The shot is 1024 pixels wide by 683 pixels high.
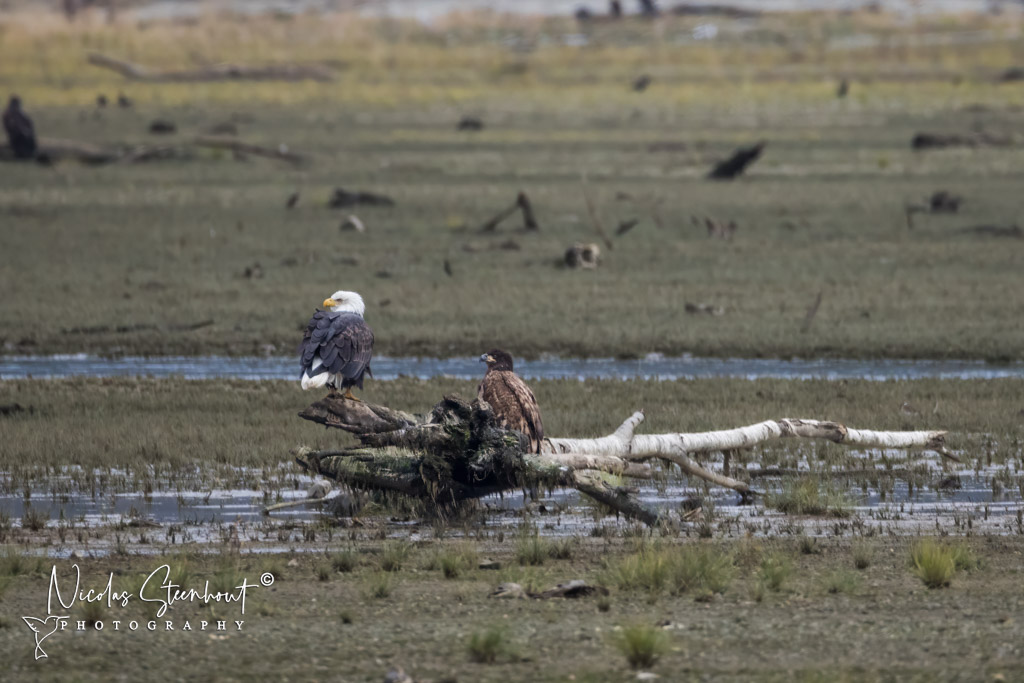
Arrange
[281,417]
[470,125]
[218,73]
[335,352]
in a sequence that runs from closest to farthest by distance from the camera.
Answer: [335,352], [281,417], [470,125], [218,73]

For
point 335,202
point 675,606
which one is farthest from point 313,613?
point 335,202

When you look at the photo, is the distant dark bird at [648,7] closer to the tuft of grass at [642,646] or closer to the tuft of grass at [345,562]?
the tuft of grass at [345,562]

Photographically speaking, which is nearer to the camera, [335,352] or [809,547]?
[809,547]

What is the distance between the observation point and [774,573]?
10328 millimetres

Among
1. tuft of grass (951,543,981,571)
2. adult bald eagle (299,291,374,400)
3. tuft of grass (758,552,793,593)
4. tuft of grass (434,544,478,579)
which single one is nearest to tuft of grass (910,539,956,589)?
tuft of grass (951,543,981,571)

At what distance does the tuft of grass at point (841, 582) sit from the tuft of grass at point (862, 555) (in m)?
0.37

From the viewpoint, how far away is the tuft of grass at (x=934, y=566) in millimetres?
10312

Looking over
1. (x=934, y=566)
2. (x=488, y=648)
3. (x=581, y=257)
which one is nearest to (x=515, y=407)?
(x=934, y=566)

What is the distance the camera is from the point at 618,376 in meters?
20.0

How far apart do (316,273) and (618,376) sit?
405 inches

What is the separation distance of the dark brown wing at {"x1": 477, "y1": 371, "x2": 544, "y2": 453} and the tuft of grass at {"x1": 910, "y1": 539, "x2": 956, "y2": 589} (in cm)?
313

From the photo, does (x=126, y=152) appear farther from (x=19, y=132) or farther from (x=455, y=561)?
(x=455, y=561)

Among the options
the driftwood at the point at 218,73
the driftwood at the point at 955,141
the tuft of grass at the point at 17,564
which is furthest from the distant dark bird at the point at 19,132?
the driftwood at the point at 218,73

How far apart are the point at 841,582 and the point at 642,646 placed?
6.97ft
